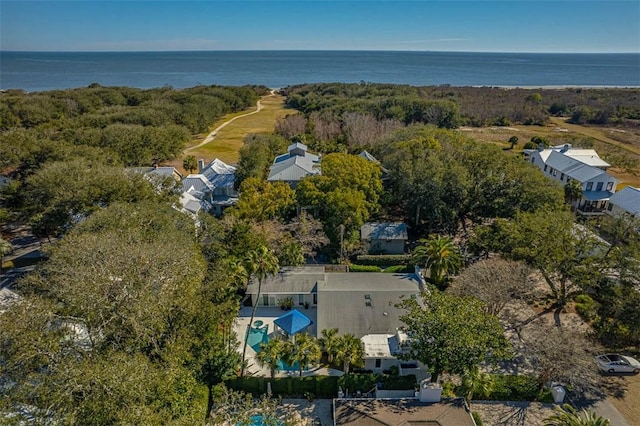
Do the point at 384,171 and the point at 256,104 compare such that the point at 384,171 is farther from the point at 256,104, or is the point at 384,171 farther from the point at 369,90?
the point at 256,104

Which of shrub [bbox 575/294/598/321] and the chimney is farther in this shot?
shrub [bbox 575/294/598/321]

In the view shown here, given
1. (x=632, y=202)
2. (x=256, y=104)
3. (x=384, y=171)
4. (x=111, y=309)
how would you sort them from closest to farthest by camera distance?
(x=111, y=309) → (x=632, y=202) → (x=384, y=171) → (x=256, y=104)

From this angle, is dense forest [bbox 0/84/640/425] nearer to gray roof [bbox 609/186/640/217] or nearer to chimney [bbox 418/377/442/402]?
chimney [bbox 418/377/442/402]

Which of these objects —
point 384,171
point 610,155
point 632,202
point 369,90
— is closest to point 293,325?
point 384,171

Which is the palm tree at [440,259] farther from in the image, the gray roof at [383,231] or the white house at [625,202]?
the white house at [625,202]

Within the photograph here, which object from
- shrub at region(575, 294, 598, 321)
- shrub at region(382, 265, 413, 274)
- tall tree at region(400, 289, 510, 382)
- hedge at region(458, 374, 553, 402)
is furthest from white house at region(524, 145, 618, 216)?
tall tree at region(400, 289, 510, 382)

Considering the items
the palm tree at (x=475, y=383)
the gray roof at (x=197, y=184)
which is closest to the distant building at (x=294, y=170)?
the gray roof at (x=197, y=184)

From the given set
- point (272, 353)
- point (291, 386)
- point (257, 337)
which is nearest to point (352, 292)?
point (257, 337)
